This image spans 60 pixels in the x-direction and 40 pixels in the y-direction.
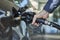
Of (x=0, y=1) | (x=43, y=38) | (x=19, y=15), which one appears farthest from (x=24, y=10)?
(x=43, y=38)

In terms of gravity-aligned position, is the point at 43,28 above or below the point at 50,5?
below

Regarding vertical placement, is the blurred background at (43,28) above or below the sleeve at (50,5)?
below

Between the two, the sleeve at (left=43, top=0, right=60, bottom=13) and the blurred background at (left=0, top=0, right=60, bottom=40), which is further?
the blurred background at (left=0, top=0, right=60, bottom=40)

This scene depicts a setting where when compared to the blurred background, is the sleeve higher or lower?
higher

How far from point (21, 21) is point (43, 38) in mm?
244

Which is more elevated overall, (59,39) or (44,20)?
(44,20)

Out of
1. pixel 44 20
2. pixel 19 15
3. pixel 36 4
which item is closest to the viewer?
pixel 44 20

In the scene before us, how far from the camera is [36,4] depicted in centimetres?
104

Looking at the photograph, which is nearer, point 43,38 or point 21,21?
point 21,21

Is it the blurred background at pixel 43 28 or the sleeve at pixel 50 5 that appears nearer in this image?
the sleeve at pixel 50 5

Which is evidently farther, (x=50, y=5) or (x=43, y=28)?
(x=43, y=28)

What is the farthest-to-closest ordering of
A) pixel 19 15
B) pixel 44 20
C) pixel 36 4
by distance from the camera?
1. pixel 36 4
2. pixel 19 15
3. pixel 44 20

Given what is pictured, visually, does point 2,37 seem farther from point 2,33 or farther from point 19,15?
point 19,15

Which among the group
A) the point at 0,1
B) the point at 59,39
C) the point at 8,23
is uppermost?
the point at 0,1
